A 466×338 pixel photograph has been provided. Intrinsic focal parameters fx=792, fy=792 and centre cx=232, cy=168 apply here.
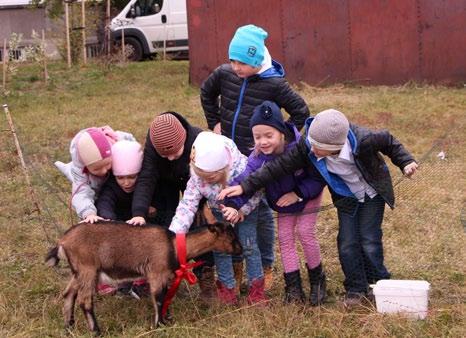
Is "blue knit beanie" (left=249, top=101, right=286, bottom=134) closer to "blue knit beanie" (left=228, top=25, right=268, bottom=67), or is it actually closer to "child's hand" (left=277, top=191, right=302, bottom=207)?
"child's hand" (left=277, top=191, right=302, bottom=207)

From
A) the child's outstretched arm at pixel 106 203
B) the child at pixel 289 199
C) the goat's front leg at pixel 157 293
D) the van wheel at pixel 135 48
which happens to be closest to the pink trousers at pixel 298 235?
the child at pixel 289 199

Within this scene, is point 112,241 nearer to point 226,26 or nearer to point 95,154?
point 95,154

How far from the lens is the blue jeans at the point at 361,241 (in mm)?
4344

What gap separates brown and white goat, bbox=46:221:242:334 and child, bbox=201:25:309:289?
588 mm

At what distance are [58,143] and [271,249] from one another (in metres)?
5.53

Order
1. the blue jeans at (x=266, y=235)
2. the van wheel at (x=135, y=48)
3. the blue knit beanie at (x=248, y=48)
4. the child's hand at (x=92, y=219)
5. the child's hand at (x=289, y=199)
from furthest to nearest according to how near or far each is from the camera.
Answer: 1. the van wheel at (x=135, y=48)
2. the blue jeans at (x=266, y=235)
3. the blue knit beanie at (x=248, y=48)
4. the child's hand at (x=289, y=199)
5. the child's hand at (x=92, y=219)

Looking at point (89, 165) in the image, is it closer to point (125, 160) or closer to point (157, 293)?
point (125, 160)

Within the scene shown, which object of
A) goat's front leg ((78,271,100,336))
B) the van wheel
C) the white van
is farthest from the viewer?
the white van

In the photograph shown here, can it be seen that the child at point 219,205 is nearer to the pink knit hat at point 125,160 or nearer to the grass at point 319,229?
the grass at point 319,229

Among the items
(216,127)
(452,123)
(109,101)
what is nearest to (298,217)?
(216,127)

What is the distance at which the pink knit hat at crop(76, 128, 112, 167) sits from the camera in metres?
4.32

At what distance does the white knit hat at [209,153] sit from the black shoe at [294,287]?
2.61 ft

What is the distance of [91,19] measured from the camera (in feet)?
60.2

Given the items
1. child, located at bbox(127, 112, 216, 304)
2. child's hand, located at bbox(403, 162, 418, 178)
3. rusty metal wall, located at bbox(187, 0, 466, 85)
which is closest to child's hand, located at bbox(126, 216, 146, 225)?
child, located at bbox(127, 112, 216, 304)
